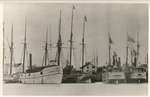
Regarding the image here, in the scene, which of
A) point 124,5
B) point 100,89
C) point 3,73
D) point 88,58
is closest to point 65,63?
point 88,58

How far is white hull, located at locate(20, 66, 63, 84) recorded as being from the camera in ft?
3.55

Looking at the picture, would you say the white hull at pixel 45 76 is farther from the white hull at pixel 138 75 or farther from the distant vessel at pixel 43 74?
the white hull at pixel 138 75

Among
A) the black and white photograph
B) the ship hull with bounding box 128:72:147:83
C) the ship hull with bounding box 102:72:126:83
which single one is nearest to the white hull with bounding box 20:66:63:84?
the black and white photograph

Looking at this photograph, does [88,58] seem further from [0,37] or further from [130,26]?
[0,37]

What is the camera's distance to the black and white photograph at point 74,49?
108cm

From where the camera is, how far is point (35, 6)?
110 cm

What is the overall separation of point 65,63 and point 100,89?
0.23 meters

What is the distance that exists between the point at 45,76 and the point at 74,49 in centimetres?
20

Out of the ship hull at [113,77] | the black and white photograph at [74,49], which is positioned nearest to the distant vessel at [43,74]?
the black and white photograph at [74,49]

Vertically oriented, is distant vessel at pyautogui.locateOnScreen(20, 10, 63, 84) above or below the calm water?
above

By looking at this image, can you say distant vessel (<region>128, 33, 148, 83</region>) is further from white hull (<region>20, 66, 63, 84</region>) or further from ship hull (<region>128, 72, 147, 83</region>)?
white hull (<region>20, 66, 63, 84</region>)

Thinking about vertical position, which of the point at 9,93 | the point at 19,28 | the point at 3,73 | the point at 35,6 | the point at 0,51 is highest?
the point at 35,6


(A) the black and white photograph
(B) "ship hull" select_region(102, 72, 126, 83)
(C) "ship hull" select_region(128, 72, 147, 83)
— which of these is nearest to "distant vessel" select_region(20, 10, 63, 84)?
(A) the black and white photograph

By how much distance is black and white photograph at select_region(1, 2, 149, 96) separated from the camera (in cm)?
108
